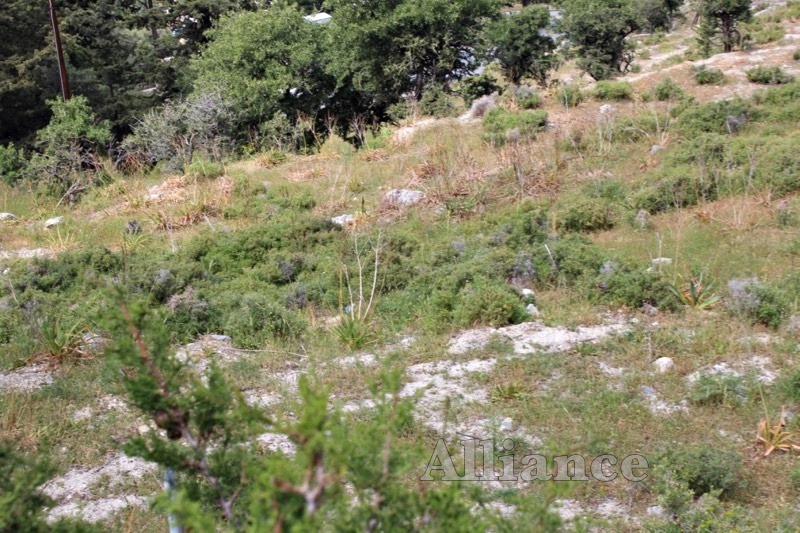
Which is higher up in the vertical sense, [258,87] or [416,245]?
[258,87]

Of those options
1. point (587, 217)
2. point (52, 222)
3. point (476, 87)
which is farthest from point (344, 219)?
point (476, 87)

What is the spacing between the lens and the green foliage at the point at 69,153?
13047 mm

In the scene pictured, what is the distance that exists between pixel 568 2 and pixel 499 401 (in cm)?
1476

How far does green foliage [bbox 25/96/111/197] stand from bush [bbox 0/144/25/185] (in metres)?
0.70

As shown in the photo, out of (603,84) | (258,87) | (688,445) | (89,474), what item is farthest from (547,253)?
(258,87)

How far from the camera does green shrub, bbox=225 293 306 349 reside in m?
6.39

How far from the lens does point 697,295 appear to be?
6.34 meters

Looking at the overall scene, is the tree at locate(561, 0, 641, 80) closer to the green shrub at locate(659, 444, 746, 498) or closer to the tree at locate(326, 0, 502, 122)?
the tree at locate(326, 0, 502, 122)

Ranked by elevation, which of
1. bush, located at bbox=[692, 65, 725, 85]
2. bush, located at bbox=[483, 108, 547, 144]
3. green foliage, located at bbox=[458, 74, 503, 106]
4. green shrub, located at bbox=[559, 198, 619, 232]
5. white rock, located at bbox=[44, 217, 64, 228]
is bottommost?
white rock, located at bbox=[44, 217, 64, 228]

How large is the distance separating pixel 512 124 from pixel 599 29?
6.13m

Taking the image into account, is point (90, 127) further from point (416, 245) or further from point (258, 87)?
point (416, 245)

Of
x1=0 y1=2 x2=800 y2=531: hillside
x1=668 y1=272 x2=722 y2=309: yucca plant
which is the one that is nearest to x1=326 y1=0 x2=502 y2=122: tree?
x1=0 y1=2 x2=800 y2=531: hillside

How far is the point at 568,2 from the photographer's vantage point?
58.0ft

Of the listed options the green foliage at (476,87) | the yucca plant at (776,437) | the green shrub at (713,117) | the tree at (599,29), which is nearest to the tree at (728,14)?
the tree at (599,29)
